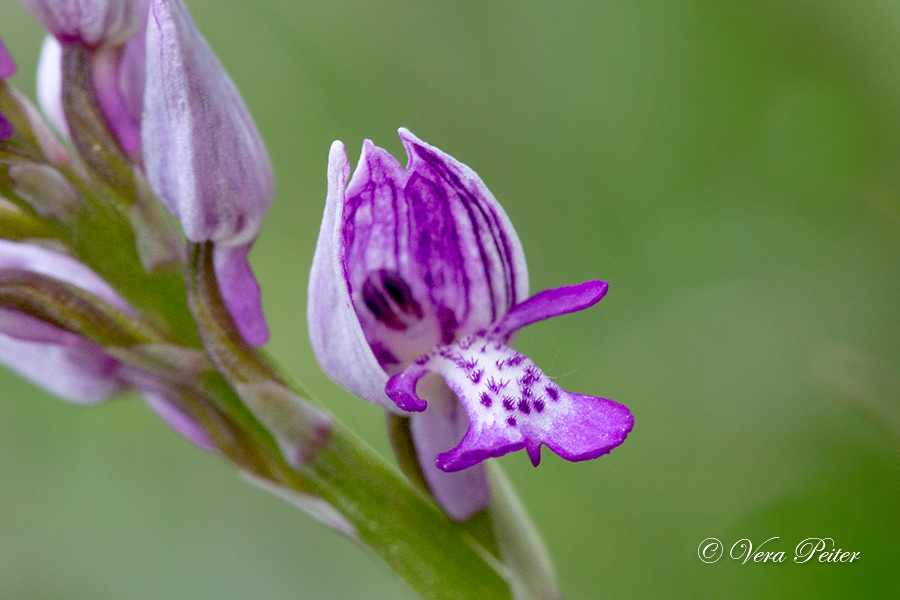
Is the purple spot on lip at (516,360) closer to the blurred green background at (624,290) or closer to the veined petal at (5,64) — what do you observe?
the veined petal at (5,64)

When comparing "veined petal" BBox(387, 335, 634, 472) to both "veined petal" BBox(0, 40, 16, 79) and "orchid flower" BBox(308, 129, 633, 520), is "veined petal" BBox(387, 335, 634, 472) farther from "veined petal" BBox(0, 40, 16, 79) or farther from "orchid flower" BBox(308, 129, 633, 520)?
"veined petal" BBox(0, 40, 16, 79)

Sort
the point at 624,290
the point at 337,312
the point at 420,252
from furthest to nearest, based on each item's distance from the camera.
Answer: the point at 624,290 → the point at 420,252 → the point at 337,312

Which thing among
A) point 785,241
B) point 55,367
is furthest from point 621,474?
point 55,367

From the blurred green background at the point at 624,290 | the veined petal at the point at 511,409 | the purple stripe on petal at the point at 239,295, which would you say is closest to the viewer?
the veined petal at the point at 511,409

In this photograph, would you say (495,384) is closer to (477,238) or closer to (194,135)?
(477,238)

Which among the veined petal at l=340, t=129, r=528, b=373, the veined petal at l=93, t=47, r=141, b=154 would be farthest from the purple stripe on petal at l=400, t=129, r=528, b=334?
the veined petal at l=93, t=47, r=141, b=154

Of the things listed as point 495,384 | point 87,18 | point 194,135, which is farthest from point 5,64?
point 495,384

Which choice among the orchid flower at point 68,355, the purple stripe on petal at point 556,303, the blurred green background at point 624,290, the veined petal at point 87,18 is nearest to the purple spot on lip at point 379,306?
the purple stripe on petal at point 556,303

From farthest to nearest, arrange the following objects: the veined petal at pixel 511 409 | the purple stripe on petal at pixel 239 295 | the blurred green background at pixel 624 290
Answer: the blurred green background at pixel 624 290, the purple stripe on petal at pixel 239 295, the veined petal at pixel 511 409
